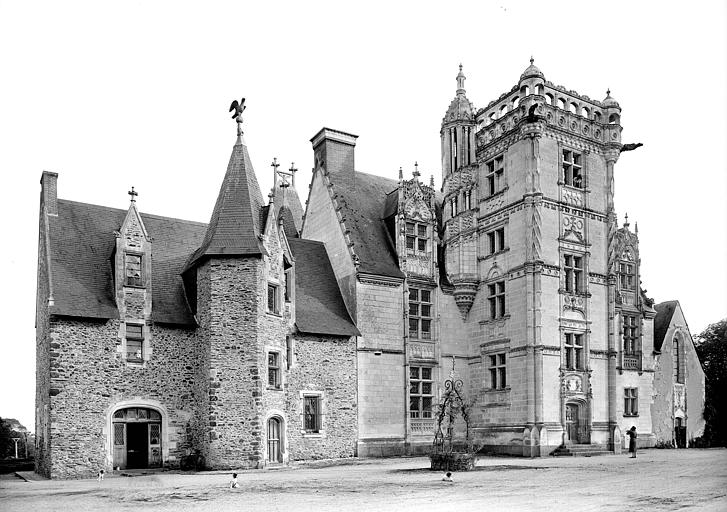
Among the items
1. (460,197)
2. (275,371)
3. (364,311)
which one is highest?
(460,197)

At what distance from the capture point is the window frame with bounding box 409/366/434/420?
99.4 feet

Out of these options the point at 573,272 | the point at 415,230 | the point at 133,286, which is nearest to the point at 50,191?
Answer: the point at 133,286

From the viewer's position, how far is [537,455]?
91.6 ft

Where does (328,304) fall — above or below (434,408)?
above

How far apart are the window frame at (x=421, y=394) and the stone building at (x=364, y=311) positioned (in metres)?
0.09

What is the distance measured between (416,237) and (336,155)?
5433 mm

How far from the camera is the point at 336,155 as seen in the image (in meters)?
33.7

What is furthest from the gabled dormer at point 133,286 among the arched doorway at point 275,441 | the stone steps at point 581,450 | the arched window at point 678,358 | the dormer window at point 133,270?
the arched window at point 678,358

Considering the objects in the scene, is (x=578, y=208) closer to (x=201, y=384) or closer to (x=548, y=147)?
(x=548, y=147)

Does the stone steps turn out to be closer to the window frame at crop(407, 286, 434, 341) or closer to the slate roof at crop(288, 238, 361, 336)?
the window frame at crop(407, 286, 434, 341)

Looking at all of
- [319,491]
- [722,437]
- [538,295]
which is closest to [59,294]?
[319,491]

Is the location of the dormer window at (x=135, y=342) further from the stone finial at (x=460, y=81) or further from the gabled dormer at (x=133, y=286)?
the stone finial at (x=460, y=81)

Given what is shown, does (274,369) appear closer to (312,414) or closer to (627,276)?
(312,414)

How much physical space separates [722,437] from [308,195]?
25.6 meters
